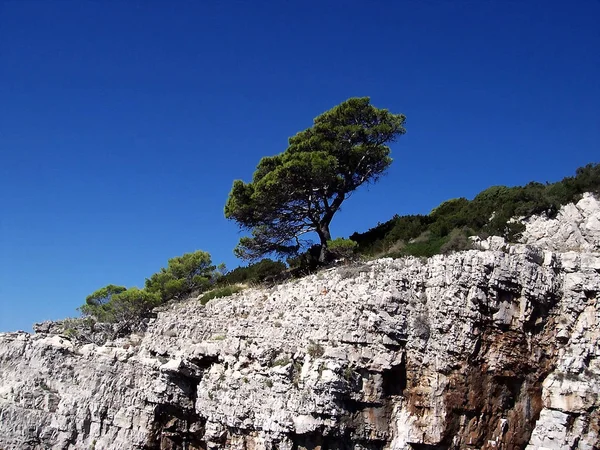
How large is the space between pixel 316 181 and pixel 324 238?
272cm

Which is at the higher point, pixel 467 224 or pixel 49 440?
pixel 467 224

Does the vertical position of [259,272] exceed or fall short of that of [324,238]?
it falls short

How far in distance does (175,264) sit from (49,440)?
12.7 meters

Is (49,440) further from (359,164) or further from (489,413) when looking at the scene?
(359,164)

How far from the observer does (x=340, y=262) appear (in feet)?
72.0

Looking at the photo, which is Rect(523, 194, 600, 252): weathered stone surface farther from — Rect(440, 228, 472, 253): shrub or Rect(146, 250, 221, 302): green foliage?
Rect(146, 250, 221, 302): green foliage

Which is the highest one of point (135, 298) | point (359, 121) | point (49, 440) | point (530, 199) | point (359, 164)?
point (359, 121)

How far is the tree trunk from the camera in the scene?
23.6 metres

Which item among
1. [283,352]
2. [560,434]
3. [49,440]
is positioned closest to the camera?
[560,434]

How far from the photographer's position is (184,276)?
30875 mm

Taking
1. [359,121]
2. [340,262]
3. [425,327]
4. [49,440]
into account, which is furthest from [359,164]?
[49,440]

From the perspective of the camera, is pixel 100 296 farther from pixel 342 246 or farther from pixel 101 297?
pixel 342 246

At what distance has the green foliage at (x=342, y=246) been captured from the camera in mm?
21938

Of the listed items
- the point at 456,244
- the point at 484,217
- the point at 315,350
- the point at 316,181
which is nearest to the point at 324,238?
the point at 316,181
